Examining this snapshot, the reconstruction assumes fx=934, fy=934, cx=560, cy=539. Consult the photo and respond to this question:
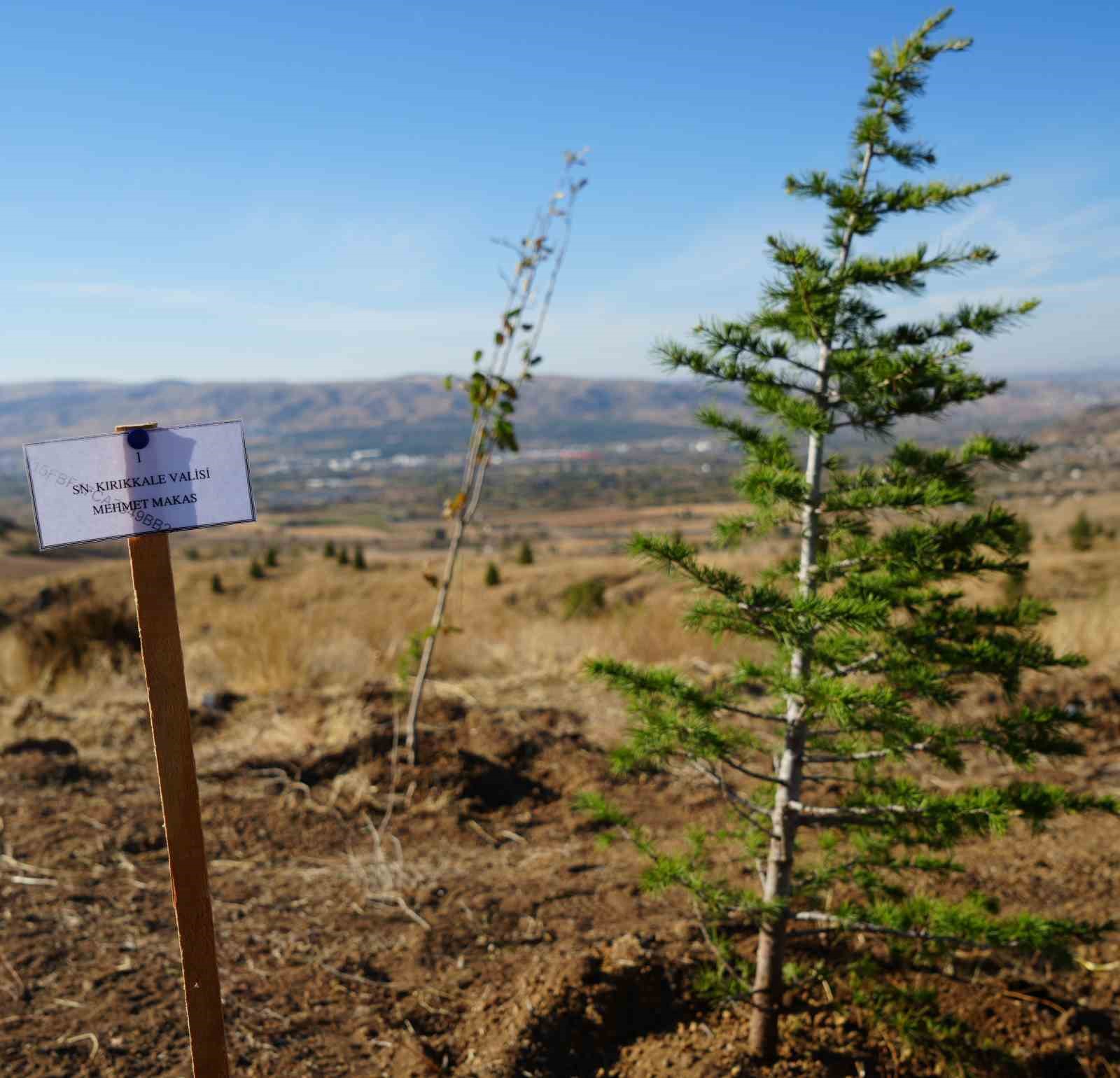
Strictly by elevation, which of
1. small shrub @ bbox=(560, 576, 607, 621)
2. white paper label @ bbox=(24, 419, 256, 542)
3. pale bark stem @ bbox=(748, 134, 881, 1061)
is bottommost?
small shrub @ bbox=(560, 576, 607, 621)

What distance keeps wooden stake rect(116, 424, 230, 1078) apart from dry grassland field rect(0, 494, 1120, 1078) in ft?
2.65

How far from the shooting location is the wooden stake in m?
1.93

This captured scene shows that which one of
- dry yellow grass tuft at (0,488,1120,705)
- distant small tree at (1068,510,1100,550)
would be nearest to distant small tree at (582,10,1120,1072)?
dry yellow grass tuft at (0,488,1120,705)

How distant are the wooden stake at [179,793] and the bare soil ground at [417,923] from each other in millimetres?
801

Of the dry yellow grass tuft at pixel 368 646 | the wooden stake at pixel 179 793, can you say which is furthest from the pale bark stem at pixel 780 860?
the dry yellow grass tuft at pixel 368 646

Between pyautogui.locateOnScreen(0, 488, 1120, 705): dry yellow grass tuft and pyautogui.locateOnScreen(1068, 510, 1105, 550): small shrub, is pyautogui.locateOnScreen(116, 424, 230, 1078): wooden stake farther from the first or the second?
pyautogui.locateOnScreen(1068, 510, 1105, 550): small shrub

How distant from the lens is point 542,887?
3.85 meters

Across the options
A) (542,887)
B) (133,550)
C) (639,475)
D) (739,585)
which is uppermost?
(133,550)

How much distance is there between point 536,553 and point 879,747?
40748 mm

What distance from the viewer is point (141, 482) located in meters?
1.88

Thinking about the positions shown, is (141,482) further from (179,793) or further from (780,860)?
(780,860)

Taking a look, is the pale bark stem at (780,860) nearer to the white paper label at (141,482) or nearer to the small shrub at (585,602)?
the white paper label at (141,482)

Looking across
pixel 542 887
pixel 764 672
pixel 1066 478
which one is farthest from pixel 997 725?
pixel 1066 478

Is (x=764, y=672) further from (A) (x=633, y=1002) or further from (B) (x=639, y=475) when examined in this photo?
(B) (x=639, y=475)
